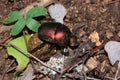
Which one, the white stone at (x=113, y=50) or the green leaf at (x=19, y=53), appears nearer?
the white stone at (x=113, y=50)

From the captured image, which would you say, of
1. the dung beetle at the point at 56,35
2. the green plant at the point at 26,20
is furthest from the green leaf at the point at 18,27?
the dung beetle at the point at 56,35

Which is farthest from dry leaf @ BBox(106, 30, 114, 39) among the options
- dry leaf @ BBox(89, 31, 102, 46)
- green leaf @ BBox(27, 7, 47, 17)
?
green leaf @ BBox(27, 7, 47, 17)

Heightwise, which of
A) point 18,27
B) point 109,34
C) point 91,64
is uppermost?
point 18,27

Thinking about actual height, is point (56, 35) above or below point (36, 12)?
below

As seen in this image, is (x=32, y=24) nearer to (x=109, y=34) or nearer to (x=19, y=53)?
(x=19, y=53)

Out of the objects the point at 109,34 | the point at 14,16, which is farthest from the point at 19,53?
the point at 109,34

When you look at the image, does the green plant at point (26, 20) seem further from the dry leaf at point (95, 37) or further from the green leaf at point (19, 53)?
the dry leaf at point (95, 37)
